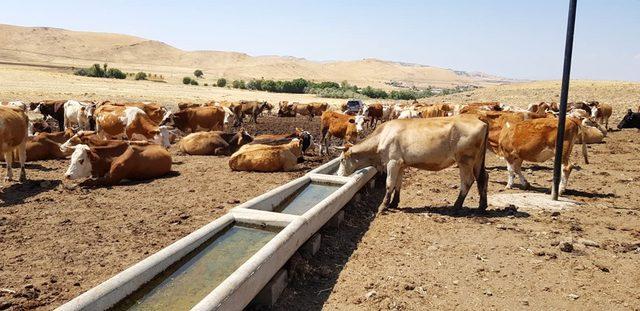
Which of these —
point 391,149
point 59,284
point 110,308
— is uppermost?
point 391,149

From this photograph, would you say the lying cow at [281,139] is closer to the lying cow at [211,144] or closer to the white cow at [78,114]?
the lying cow at [211,144]

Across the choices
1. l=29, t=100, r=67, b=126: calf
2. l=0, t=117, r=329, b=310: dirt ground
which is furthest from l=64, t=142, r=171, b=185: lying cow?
l=29, t=100, r=67, b=126: calf

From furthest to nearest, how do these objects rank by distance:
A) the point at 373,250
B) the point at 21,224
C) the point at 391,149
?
the point at 391,149
the point at 21,224
the point at 373,250

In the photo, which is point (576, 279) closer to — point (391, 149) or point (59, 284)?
point (391, 149)

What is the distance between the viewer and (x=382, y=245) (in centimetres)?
612

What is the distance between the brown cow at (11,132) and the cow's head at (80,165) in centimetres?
127

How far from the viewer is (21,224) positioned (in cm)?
659

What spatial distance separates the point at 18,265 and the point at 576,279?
21.0 feet

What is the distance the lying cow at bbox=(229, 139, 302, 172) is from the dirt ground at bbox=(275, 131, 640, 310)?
3097mm

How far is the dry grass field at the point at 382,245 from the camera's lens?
4.61 meters

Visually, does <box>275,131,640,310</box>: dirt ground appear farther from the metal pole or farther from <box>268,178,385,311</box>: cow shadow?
the metal pole

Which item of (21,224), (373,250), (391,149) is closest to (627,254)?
(373,250)

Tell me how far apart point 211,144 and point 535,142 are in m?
8.91

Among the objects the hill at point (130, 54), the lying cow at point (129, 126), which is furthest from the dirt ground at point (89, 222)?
the hill at point (130, 54)
